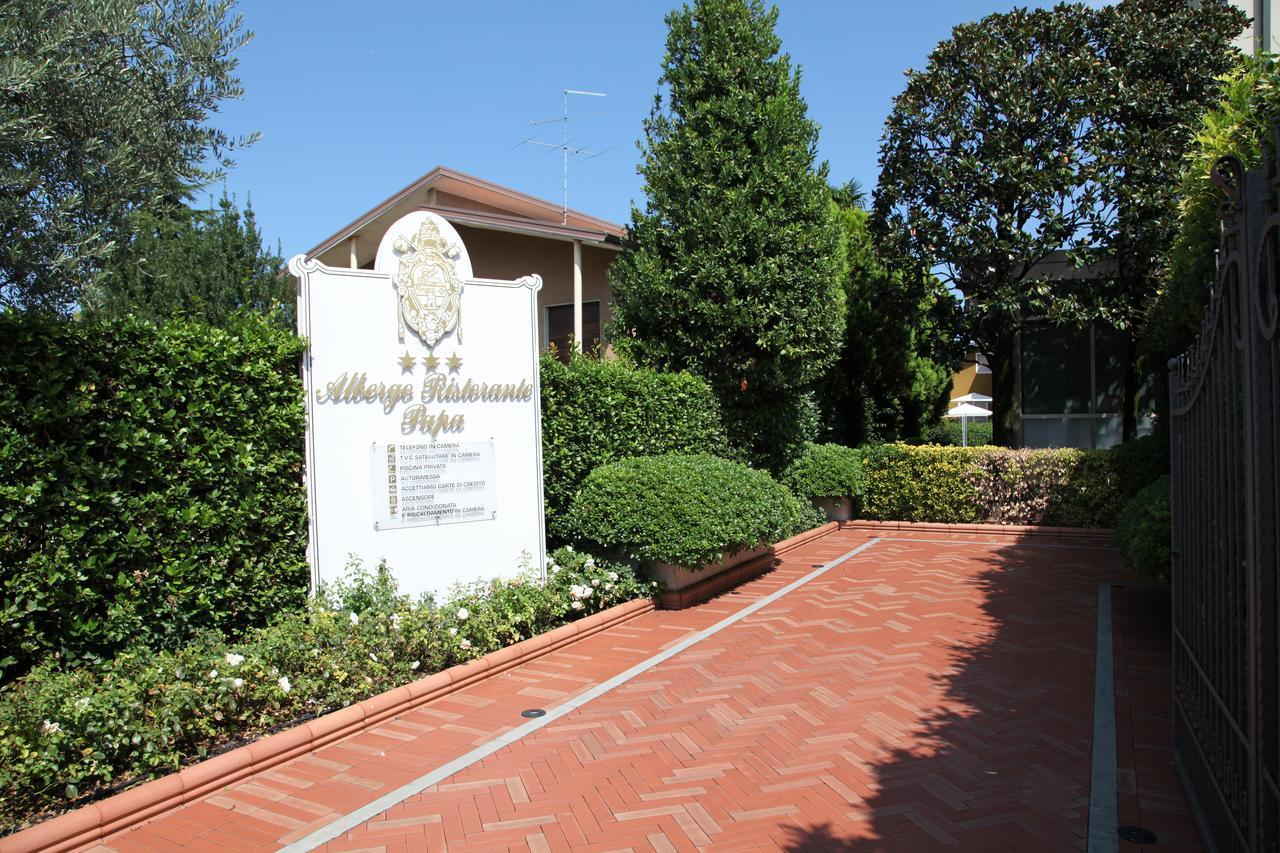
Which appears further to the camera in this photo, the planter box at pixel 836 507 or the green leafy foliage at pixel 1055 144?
the planter box at pixel 836 507

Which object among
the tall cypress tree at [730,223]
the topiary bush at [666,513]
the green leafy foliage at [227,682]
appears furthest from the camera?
the tall cypress tree at [730,223]

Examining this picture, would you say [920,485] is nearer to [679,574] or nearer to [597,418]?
[679,574]

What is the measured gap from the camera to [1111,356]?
16719 mm

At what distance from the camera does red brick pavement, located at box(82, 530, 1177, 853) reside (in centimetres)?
433

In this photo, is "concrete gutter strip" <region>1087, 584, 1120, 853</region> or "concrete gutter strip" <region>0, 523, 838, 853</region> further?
"concrete gutter strip" <region>1087, 584, 1120, 853</region>

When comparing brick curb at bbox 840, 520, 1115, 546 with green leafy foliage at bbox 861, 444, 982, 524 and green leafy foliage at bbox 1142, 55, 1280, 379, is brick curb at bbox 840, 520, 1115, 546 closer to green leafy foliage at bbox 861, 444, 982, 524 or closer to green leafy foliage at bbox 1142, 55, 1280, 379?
green leafy foliage at bbox 861, 444, 982, 524

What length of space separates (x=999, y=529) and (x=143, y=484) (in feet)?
41.9

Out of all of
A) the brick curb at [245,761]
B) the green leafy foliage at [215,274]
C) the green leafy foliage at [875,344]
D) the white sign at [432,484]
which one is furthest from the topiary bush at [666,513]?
the green leafy foliage at [215,274]

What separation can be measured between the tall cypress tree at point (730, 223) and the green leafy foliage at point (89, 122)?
24.5 feet

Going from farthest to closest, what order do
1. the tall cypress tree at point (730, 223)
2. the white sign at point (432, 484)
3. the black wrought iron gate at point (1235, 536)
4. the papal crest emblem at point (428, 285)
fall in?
1. the tall cypress tree at point (730, 223)
2. the papal crest emblem at point (428, 285)
3. the white sign at point (432, 484)
4. the black wrought iron gate at point (1235, 536)

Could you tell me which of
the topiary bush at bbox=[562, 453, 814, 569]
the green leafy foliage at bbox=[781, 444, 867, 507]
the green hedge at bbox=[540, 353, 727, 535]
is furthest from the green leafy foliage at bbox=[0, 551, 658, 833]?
the green leafy foliage at bbox=[781, 444, 867, 507]

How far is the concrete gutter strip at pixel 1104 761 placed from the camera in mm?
4246

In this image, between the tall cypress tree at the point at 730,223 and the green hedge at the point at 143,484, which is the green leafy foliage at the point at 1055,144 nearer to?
the tall cypress tree at the point at 730,223

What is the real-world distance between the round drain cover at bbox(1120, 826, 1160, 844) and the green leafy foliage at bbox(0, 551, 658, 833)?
467cm
